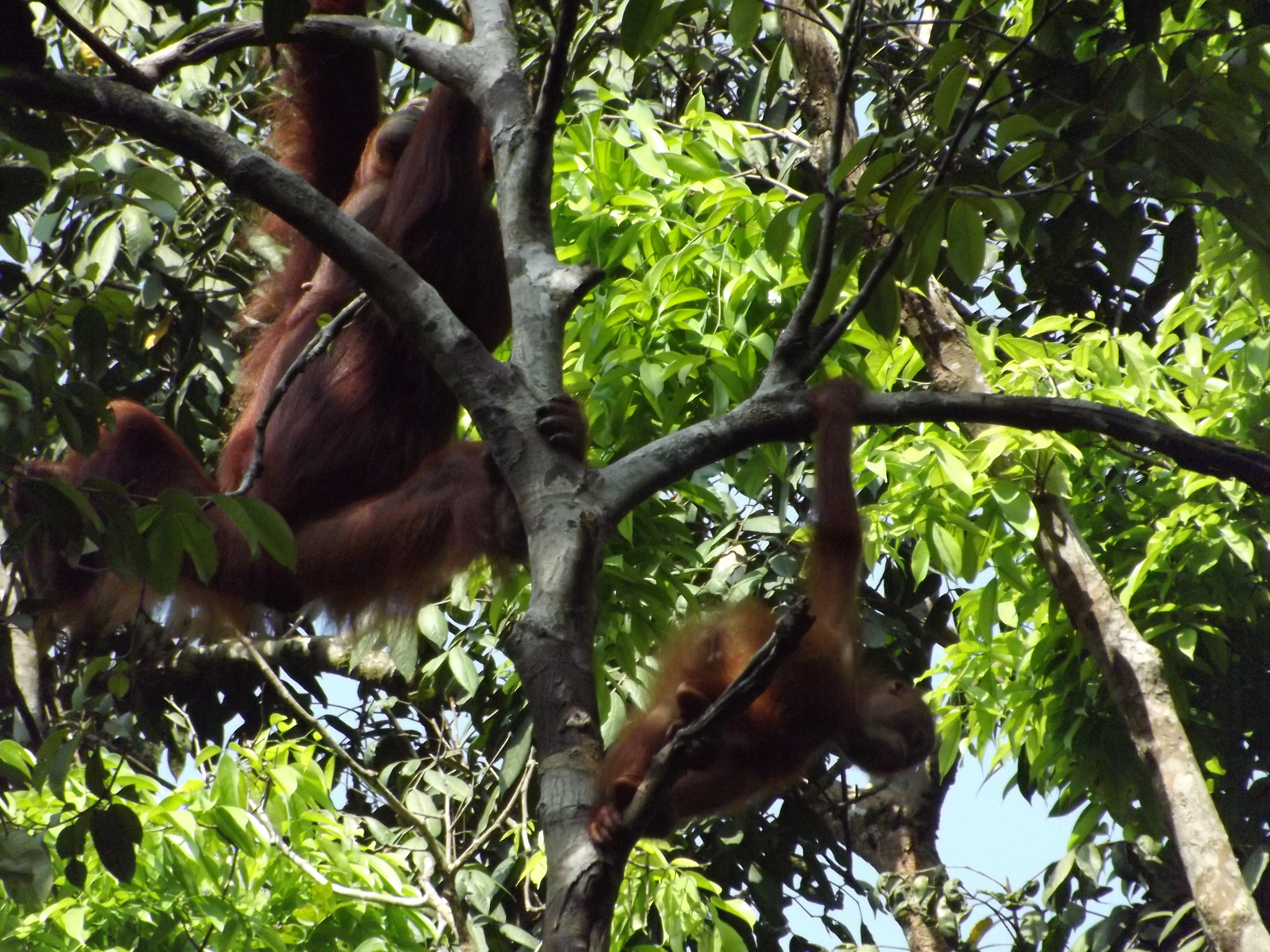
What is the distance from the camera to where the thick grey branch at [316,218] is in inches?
Answer: 76.4

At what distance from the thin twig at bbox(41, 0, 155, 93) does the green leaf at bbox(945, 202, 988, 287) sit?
1.24m

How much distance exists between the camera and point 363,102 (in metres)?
3.45

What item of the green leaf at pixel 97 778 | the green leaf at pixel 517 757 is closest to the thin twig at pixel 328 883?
the green leaf at pixel 517 757

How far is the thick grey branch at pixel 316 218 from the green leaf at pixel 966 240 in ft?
2.34

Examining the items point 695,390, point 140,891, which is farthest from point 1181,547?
point 140,891

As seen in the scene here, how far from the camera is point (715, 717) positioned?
59.8 inches

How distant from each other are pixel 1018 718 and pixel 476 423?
8.14 ft

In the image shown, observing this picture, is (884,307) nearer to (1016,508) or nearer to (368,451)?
(1016,508)

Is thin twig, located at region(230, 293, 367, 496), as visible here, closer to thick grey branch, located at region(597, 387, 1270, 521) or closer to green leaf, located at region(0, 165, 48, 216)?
green leaf, located at region(0, 165, 48, 216)

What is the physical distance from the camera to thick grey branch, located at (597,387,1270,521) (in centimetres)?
188

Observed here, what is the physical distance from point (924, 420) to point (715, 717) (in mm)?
687

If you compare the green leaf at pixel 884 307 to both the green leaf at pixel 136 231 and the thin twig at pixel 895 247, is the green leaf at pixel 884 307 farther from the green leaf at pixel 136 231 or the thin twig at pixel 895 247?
the green leaf at pixel 136 231

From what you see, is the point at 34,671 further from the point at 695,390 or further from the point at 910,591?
the point at 910,591

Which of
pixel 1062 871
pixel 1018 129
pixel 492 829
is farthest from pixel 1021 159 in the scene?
pixel 1062 871
